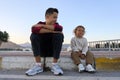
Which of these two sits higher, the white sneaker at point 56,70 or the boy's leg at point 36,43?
the boy's leg at point 36,43

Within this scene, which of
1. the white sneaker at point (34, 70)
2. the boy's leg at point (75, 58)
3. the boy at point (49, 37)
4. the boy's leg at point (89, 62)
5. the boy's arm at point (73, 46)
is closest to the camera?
the white sneaker at point (34, 70)

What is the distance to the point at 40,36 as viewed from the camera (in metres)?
4.88

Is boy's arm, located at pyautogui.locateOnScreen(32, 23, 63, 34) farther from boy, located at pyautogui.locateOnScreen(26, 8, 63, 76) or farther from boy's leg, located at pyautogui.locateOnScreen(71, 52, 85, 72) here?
boy's leg, located at pyautogui.locateOnScreen(71, 52, 85, 72)

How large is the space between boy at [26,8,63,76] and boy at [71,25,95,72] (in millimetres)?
399

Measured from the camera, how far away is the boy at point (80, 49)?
502 cm

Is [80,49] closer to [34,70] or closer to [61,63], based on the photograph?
[61,63]

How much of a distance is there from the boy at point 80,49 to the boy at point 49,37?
399 mm

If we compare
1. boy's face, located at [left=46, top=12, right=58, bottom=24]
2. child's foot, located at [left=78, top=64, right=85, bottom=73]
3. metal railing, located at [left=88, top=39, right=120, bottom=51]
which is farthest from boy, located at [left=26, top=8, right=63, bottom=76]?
metal railing, located at [left=88, top=39, right=120, bottom=51]

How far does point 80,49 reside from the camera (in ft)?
17.1

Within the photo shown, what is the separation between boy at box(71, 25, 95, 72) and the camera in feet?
16.5

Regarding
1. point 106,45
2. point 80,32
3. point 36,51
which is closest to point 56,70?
point 36,51

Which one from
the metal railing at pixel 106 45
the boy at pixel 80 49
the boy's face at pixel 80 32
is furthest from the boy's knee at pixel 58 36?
the metal railing at pixel 106 45

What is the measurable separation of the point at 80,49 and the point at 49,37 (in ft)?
2.02

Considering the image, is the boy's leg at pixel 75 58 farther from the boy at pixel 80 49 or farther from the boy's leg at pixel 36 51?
the boy's leg at pixel 36 51
